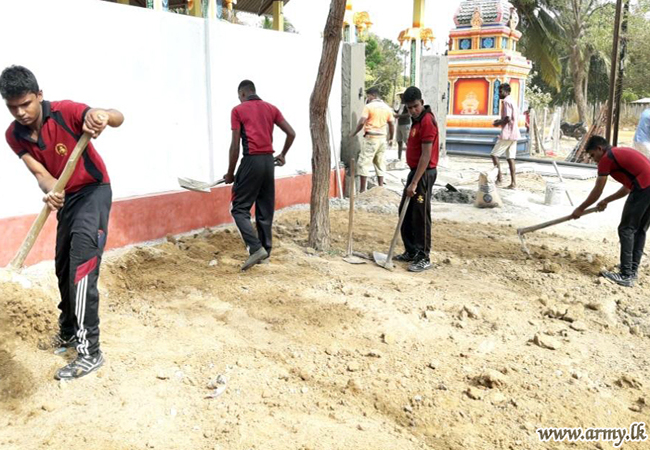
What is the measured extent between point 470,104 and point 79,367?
1452 cm

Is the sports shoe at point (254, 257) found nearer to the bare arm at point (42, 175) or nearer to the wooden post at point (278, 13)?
the bare arm at point (42, 175)

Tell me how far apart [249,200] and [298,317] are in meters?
1.46

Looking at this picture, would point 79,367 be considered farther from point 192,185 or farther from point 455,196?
point 455,196

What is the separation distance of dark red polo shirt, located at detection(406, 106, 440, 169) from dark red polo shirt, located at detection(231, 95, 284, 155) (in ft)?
4.30

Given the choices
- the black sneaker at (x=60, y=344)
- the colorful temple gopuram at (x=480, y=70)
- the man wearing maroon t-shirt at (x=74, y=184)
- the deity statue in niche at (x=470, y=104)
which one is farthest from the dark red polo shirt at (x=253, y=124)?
the deity statue in niche at (x=470, y=104)

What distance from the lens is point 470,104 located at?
629 inches

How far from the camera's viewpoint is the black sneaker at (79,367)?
3121 mm

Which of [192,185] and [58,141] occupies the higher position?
[58,141]

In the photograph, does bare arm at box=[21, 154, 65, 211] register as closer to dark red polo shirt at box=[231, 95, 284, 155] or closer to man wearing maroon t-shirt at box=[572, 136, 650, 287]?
dark red polo shirt at box=[231, 95, 284, 155]

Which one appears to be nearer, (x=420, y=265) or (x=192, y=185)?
(x=420, y=265)

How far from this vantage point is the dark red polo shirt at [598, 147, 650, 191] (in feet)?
15.9

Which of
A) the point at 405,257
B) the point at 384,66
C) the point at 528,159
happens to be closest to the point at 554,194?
the point at 405,257

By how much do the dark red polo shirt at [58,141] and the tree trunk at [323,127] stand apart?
2.72 meters

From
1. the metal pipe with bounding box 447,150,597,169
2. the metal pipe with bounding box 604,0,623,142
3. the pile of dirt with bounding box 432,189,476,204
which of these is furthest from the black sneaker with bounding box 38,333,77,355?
the metal pipe with bounding box 604,0,623,142
